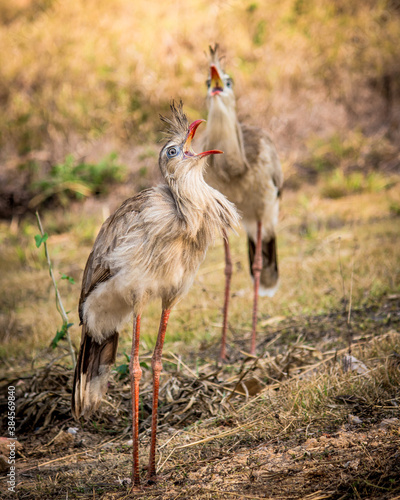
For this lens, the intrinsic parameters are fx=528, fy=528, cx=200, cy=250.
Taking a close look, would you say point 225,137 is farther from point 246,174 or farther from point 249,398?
point 249,398

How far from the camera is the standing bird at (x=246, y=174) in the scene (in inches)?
146

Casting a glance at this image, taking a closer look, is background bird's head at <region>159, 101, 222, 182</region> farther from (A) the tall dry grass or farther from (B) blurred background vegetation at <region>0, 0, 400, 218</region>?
(A) the tall dry grass

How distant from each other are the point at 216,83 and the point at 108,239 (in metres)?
1.76

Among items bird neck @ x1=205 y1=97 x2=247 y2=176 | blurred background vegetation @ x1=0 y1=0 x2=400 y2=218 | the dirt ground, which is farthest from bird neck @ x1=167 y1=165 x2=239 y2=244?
blurred background vegetation @ x1=0 y1=0 x2=400 y2=218

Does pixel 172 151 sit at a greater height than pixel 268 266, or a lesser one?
greater

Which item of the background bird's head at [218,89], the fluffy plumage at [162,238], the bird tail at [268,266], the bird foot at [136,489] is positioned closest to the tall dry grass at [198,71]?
the bird tail at [268,266]

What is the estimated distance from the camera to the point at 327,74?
9914mm

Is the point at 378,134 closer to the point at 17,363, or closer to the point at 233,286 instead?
the point at 233,286

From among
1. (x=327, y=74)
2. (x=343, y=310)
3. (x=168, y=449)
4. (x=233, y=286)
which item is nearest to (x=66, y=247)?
(x=233, y=286)

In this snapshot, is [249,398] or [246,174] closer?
[249,398]

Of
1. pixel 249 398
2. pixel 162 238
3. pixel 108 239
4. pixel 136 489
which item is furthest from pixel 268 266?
pixel 136 489

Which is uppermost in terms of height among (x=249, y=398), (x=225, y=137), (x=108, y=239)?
(x=225, y=137)

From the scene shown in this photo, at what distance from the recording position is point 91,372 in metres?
2.69

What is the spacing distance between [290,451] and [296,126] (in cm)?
742
